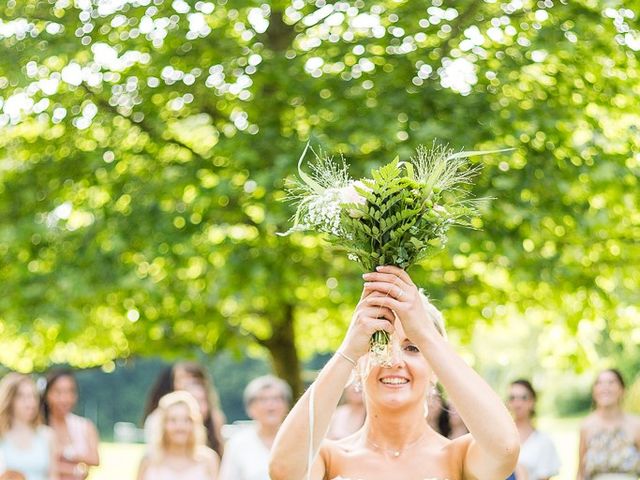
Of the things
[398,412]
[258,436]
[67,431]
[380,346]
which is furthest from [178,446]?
[380,346]

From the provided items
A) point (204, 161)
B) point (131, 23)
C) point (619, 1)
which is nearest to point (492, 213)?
point (619, 1)

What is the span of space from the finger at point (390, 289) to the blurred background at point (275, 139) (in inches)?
193

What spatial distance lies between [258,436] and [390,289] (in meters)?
4.50

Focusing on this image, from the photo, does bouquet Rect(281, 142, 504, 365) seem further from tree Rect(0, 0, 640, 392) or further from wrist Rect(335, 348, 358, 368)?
tree Rect(0, 0, 640, 392)

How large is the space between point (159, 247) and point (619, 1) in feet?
12.9

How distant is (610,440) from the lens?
9.23 metres

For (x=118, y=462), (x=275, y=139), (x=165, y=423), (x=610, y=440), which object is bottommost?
(x=118, y=462)

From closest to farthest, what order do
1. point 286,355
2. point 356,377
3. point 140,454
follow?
point 356,377 → point 286,355 → point 140,454

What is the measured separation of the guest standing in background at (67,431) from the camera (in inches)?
370

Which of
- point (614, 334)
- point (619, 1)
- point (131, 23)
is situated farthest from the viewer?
point (614, 334)

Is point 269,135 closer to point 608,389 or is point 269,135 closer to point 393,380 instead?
point 608,389

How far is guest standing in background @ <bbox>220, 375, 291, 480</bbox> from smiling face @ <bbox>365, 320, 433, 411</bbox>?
3821mm

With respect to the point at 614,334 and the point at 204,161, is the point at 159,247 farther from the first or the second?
the point at 614,334

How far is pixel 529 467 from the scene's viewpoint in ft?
29.0
